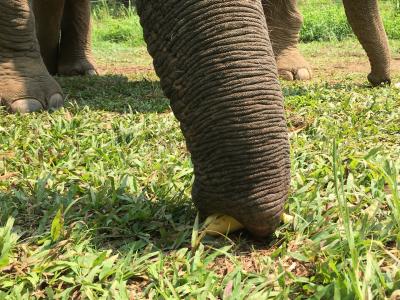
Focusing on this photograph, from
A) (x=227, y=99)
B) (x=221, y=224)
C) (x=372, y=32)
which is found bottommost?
(x=372, y=32)

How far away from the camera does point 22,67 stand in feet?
13.5

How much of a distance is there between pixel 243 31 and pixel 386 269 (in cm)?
69

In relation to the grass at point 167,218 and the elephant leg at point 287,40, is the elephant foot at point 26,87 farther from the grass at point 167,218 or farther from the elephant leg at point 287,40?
the elephant leg at point 287,40

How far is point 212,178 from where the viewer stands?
1.72 m

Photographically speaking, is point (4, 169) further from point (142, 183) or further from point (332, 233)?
point (332, 233)

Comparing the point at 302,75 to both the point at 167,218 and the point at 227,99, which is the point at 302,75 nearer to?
the point at 167,218

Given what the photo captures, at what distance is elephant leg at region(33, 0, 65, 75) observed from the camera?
598cm

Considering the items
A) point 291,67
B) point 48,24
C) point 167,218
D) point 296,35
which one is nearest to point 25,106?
point 167,218

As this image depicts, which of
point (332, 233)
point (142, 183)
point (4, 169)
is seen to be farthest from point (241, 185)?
point (4, 169)

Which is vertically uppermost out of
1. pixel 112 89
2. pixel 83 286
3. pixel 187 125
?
pixel 187 125

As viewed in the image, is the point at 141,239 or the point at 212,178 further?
the point at 141,239

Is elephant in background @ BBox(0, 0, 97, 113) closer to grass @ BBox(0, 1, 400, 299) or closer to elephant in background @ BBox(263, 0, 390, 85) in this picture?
grass @ BBox(0, 1, 400, 299)

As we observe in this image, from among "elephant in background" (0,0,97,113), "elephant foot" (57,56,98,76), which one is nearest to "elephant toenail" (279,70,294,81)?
"elephant foot" (57,56,98,76)

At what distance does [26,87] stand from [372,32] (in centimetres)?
232
